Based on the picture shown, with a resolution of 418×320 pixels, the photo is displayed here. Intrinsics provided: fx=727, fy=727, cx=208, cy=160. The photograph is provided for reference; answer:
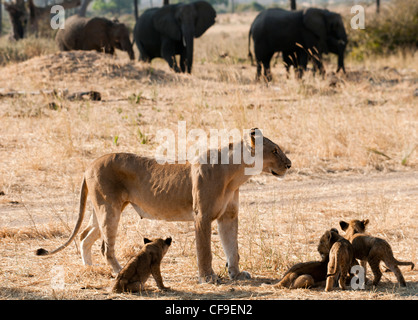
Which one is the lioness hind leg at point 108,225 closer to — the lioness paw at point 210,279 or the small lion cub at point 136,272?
the small lion cub at point 136,272

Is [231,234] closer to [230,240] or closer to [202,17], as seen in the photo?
[230,240]

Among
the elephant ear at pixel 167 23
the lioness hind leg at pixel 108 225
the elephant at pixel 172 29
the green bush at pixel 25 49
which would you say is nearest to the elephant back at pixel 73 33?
the green bush at pixel 25 49

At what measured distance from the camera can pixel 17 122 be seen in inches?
540

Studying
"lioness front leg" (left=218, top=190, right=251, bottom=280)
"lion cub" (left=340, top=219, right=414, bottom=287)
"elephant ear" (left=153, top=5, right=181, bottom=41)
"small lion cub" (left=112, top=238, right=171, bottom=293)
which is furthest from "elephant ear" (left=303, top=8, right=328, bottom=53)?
"small lion cub" (left=112, top=238, right=171, bottom=293)

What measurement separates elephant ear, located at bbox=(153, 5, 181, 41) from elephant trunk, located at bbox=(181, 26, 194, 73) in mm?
348

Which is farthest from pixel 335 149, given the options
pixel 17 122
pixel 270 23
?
pixel 270 23

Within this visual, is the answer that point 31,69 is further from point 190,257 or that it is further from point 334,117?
point 190,257

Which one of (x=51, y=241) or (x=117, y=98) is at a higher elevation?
(x=117, y=98)

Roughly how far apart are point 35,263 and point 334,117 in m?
7.34

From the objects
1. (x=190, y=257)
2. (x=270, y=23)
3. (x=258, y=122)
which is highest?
(x=270, y=23)

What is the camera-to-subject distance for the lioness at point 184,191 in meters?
5.97

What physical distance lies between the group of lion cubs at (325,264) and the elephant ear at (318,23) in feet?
55.3

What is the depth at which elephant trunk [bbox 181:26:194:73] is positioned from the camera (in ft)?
71.9

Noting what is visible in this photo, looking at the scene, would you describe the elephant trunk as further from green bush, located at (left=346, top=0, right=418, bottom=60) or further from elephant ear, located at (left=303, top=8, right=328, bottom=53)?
green bush, located at (left=346, top=0, right=418, bottom=60)
